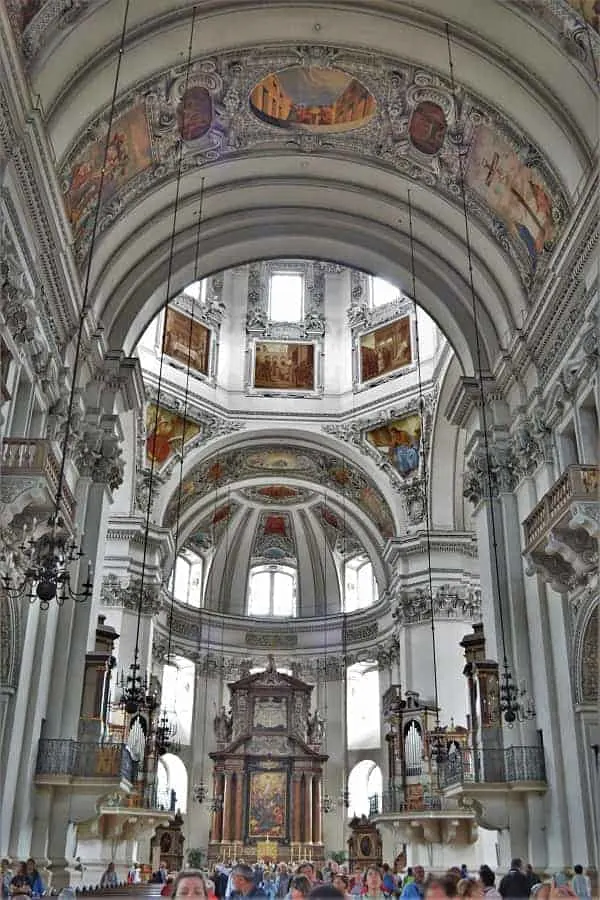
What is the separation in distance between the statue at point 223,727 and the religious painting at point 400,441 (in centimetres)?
1004

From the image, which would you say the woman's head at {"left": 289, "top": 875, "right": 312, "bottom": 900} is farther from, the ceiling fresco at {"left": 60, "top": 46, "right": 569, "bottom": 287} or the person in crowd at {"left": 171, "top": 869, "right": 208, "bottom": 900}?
the ceiling fresco at {"left": 60, "top": 46, "right": 569, "bottom": 287}

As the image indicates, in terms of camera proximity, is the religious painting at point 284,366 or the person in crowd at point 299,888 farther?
the religious painting at point 284,366

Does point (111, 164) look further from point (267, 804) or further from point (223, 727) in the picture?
point (267, 804)

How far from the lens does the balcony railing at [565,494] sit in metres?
10.7

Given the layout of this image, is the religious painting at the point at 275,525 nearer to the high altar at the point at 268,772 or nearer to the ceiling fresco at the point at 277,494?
the ceiling fresco at the point at 277,494

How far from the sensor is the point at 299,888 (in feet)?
18.1

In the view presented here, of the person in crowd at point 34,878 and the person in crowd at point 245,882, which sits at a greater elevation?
the person in crowd at point 245,882

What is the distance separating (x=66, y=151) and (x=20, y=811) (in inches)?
366

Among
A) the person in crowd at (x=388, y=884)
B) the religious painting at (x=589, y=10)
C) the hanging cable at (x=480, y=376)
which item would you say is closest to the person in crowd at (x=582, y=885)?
the hanging cable at (x=480, y=376)

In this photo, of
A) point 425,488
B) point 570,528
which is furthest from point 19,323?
point 425,488

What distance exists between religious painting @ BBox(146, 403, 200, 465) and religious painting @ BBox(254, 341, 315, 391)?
2.65m

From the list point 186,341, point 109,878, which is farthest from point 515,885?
point 186,341

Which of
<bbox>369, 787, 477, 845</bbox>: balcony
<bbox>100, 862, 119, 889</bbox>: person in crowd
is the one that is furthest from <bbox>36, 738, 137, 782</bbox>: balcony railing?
<bbox>369, 787, 477, 845</bbox>: balcony

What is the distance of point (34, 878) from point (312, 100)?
12.3 m
